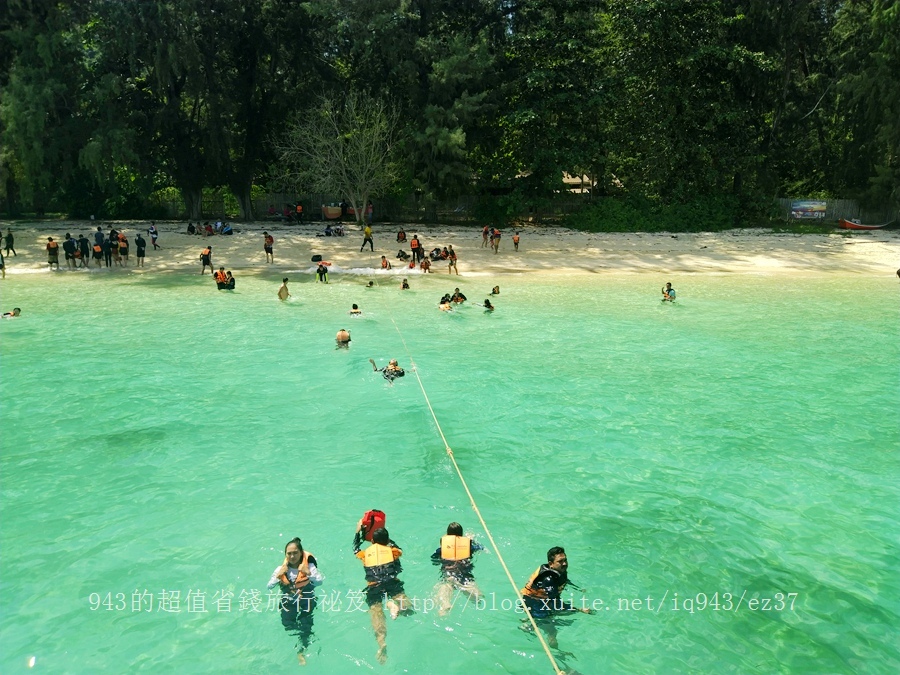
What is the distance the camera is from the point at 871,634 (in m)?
8.20

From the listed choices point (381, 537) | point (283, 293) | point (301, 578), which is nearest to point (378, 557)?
point (381, 537)

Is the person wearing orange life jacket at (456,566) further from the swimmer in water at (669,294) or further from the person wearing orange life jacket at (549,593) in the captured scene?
the swimmer in water at (669,294)

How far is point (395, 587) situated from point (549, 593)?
196 cm

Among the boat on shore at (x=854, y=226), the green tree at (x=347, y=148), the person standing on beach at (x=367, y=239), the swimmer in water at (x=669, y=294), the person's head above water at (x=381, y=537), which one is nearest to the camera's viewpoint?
the person's head above water at (x=381, y=537)

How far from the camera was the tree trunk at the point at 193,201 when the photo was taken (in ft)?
139

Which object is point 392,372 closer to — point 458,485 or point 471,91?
point 458,485

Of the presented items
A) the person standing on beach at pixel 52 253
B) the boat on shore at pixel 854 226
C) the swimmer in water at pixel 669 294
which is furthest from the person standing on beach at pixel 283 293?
the boat on shore at pixel 854 226

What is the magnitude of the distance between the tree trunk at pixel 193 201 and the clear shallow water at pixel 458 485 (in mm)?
21582

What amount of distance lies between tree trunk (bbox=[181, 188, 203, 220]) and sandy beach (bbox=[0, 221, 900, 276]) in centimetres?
185

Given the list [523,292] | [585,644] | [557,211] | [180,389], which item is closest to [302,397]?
[180,389]

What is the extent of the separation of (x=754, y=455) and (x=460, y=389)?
21.7ft

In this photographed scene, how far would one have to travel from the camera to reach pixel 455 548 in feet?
28.9

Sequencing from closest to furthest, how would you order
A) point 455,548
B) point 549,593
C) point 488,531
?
1. point 549,593
2. point 455,548
3. point 488,531

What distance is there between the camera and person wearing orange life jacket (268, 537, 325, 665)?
8312 millimetres
